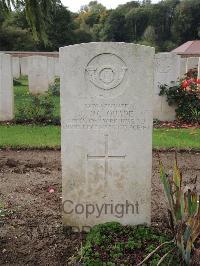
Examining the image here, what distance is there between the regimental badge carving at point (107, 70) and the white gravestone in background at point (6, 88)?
6865 millimetres

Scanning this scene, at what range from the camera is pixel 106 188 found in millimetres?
4223

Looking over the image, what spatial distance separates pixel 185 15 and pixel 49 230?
66.2m

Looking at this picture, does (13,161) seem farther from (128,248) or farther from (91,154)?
(128,248)

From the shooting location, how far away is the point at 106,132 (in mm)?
4113

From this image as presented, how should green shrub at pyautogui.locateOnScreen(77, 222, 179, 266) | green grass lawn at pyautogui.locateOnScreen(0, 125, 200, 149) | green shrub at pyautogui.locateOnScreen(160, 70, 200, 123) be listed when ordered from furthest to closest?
green shrub at pyautogui.locateOnScreen(160, 70, 200, 123) < green grass lawn at pyautogui.locateOnScreen(0, 125, 200, 149) < green shrub at pyautogui.locateOnScreen(77, 222, 179, 266)

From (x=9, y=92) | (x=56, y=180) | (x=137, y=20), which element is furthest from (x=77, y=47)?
(x=137, y=20)

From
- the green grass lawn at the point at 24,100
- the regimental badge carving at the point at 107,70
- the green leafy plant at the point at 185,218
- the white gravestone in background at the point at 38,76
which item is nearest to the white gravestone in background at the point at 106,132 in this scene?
the regimental badge carving at the point at 107,70

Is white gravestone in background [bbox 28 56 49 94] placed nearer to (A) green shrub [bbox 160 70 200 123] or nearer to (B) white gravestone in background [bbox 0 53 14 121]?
(B) white gravestone in background [bbox 0 53 14 121]

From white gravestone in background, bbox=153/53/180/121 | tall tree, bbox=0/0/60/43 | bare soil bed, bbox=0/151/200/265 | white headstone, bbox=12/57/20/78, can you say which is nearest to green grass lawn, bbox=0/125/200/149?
bare soil bed, bbox=0/151/200/265

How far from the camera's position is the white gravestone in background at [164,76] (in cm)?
1137

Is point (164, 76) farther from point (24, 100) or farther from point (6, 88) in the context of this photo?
point (24, 100)

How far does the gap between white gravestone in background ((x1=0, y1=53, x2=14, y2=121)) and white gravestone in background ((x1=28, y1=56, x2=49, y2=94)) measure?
529 centimetres

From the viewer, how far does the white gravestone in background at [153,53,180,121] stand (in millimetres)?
11367

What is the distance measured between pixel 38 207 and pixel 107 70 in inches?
68.1
